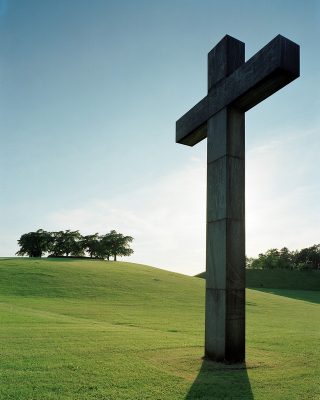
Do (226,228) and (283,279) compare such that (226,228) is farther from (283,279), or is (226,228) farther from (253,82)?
(283,279)

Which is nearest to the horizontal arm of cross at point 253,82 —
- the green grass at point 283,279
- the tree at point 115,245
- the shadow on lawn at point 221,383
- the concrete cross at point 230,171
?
the concrete cross at point 230,171

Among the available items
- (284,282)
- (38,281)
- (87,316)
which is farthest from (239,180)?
(284,282)

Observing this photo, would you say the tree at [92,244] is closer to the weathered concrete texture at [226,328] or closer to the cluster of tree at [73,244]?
the cluster of tree at [73,244]

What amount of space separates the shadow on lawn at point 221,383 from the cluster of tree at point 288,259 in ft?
333

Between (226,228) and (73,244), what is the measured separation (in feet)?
275

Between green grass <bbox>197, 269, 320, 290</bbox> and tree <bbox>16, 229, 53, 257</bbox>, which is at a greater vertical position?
tree <bbox>16, 229, 53, 257</bbox>

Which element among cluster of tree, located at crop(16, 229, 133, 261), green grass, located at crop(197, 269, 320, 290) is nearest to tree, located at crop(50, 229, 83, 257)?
cluster of tree, located at crop(16, 229, 133, 261)

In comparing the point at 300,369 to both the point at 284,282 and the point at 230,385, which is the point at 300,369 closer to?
the point at 230,385

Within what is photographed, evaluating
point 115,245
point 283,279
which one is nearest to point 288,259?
point 283,279

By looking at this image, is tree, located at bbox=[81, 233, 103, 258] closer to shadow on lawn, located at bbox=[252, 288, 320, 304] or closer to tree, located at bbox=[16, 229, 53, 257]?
tree, located at bbox=[16, 229, 53, 257]

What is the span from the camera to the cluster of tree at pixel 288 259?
105875mm

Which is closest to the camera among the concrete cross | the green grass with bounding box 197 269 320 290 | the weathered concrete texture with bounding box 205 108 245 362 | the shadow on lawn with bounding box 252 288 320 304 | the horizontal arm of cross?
the horizontal arm of cross

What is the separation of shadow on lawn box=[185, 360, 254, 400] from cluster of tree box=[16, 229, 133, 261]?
79622 mm

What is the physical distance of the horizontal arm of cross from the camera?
7.55m
